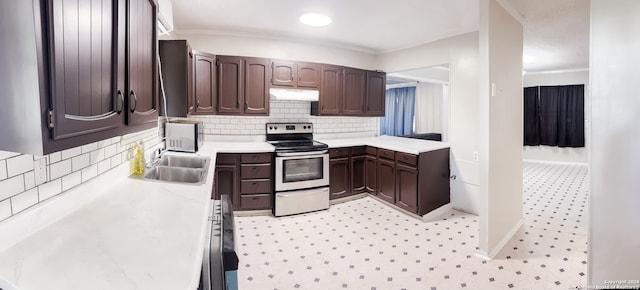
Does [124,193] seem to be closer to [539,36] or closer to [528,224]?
[528,224]

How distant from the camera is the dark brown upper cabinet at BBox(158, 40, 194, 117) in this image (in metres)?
2.74

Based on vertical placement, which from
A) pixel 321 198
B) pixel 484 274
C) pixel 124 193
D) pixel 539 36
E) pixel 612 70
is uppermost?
pixel 539 36

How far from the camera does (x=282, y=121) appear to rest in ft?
14.1

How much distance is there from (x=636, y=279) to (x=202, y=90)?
3.86 m

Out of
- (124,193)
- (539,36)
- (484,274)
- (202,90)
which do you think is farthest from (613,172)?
(202,90)

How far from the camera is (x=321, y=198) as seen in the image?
3.84 m

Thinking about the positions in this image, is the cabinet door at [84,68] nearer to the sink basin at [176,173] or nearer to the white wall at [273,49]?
the sink basin at [176,173]

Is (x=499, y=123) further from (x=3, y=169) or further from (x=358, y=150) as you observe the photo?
(x=3, y=169)

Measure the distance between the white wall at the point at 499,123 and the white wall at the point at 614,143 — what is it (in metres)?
0.91

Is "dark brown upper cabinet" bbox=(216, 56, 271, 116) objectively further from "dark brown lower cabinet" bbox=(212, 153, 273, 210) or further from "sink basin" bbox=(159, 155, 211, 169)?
"sink basin" bbox=(159, 155, 211, 169)

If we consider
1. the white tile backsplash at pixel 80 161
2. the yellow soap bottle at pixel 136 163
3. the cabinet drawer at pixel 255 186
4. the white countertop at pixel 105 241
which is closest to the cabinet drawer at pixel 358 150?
the cabinet drawer at pixel 255 186

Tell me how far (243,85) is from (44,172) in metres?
2.73

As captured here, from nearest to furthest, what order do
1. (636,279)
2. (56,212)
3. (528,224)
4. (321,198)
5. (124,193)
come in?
(56,212) → (636,279) → (124,193) → (528,224) → (321,198)

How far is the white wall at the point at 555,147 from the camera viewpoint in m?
7.02
